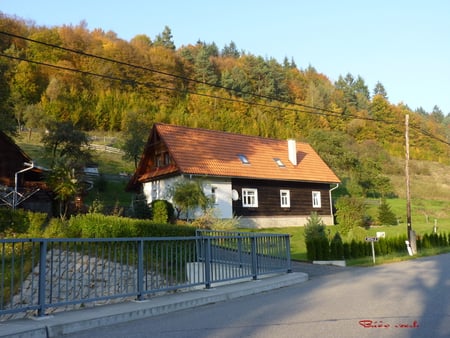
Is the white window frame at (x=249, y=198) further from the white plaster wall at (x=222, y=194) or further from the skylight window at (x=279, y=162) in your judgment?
the skylight window at (x=279, y=162)

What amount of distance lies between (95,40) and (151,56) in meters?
11.0

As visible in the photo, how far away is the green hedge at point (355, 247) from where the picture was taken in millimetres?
18656

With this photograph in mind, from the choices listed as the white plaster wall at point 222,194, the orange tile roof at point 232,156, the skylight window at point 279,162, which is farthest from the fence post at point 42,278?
the skylight window at point 279,162

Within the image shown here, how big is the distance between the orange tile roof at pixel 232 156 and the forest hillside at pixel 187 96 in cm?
2198

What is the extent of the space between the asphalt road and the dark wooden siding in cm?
2068

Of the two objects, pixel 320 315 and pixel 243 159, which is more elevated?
pixel 243 159

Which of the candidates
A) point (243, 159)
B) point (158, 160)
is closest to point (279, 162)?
point (243, 159)

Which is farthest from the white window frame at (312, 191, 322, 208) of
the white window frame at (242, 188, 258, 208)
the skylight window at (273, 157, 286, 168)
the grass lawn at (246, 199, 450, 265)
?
the white window frame at (242, 188, 258, 208)

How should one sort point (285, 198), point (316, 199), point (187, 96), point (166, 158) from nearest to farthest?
1. point (166, 158)
2. point (285, 198)
3. point (316, 199)
4. point (187, 96)

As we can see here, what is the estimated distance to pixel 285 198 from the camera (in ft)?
115

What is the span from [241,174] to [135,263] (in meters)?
22.4

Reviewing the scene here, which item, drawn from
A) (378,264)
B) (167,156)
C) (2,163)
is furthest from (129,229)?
(2,163)

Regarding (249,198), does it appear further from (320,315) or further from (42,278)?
(42,278)

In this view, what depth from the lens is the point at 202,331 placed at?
6750 millimetres
